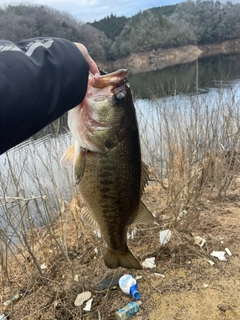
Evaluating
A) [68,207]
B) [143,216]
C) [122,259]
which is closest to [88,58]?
[143,216]

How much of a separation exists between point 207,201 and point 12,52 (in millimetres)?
4537

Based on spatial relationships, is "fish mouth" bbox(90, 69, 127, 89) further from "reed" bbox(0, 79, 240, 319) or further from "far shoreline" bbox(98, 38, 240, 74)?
"far shoreline" bbox(98, 38, 240, 74)

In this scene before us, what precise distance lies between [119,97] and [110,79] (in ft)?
0.36

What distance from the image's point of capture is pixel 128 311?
3.00 m

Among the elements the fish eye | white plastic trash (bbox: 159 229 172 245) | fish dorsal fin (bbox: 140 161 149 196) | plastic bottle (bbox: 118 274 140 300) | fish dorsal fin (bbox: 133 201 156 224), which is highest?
the fish eye

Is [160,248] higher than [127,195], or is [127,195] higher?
[127,195]

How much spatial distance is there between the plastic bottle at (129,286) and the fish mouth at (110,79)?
2.31 m

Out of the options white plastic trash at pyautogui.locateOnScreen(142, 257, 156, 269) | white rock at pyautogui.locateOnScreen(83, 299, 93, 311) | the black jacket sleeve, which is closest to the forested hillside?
white plastic trash at pyautogui.locateOnScreen(142, 257, 156, 269)

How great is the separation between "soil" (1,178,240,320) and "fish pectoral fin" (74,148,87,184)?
1.41 m

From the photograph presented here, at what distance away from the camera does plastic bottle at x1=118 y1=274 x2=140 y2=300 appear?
126 inches

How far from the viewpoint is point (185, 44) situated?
54.3 metres

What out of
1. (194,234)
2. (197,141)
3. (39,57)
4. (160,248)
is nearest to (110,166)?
(39,57)

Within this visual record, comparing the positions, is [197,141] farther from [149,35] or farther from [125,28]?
[125,28]

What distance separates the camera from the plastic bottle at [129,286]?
126 inches
